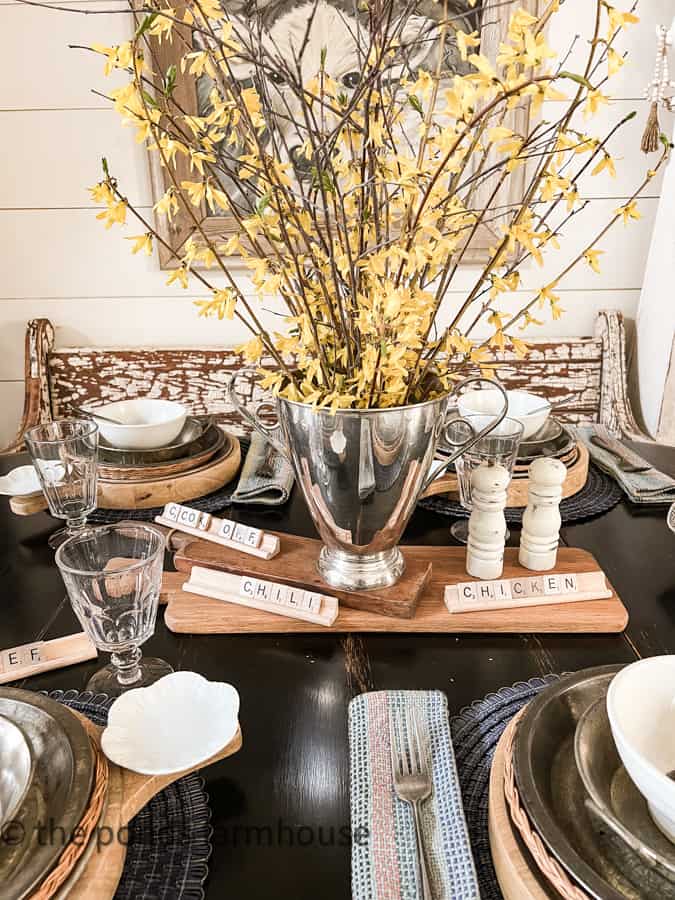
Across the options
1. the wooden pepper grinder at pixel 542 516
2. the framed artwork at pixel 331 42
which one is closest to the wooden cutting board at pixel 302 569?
the wooden pepper grinder at pixel 542 516

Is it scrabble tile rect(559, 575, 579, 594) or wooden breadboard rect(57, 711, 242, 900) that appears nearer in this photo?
wooden breadboard rect(57, 711, 242, 900)

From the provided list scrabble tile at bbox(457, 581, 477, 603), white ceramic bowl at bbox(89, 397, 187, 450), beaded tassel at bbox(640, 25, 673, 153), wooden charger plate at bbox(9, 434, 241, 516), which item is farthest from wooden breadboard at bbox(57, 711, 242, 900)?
beaded tassel at bbox(640, 25, 673, 153)

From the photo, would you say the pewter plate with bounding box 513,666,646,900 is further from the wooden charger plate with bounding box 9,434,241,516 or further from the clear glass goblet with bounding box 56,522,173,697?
the wooden charger plate with bounding box 9,434,241,516

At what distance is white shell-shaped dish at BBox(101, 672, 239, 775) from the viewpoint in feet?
1.90

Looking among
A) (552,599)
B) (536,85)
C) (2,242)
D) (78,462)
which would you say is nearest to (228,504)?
(78,462)

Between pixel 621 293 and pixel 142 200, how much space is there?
132 centimetres

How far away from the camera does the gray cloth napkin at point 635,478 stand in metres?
1.13

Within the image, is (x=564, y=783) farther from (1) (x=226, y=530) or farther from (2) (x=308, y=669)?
(1) (x=226, y=530)

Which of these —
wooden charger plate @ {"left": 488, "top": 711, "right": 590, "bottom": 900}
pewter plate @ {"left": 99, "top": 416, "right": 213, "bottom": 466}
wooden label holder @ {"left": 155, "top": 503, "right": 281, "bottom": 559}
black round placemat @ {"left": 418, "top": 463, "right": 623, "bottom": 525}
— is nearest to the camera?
wooden charger plate @ {"left": 488, "top": 711, "right": 590, "bottom": 900}

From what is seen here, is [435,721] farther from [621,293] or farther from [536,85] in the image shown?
[621,293]

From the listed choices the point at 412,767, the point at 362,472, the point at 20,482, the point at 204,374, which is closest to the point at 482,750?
the point at 412,767

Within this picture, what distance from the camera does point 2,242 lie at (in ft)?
6.54

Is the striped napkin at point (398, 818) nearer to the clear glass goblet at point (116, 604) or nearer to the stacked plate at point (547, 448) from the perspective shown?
the clear glass goblet at point (116, 604)

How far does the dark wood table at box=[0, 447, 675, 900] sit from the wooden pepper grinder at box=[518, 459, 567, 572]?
103 millimetres
